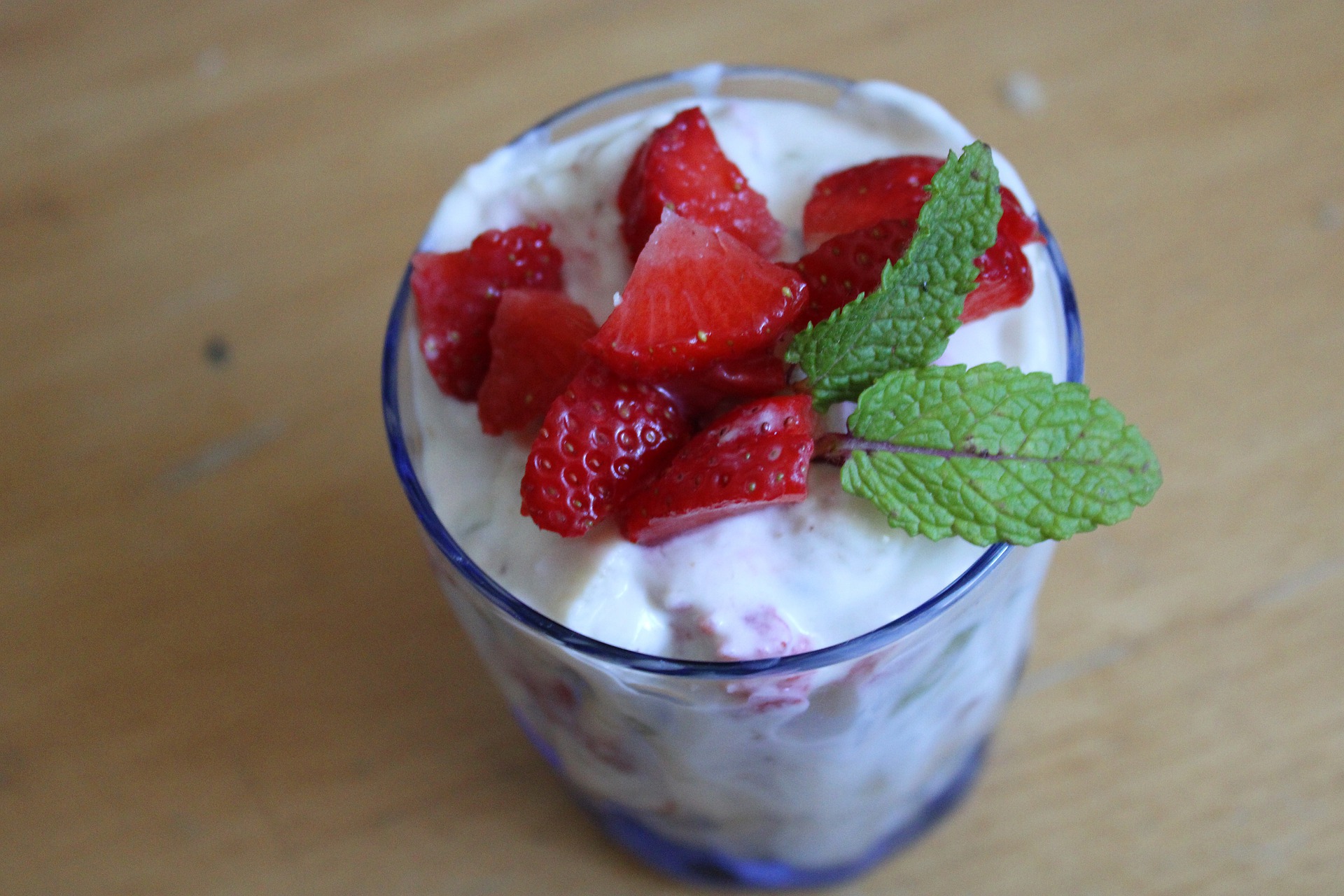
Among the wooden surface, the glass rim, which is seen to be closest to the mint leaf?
the glass rim

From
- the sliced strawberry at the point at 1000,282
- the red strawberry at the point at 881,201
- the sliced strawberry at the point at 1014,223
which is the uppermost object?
the red strawberry at the point at 881,201

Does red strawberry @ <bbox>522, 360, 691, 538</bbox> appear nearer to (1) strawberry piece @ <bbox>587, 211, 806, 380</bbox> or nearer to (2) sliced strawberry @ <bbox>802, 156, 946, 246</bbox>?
(1) strawberry piece @ <bbox>587, 211, 806, 380</bbox>

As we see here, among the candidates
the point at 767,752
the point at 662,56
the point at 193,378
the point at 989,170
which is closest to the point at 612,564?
the point at 767,752

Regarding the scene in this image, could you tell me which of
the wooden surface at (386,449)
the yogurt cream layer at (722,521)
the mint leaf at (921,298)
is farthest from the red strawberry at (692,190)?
the wooden surface at (386,449)

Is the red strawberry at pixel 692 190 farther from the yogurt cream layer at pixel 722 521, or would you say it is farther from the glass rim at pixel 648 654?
the glass rim at pixel 648 654

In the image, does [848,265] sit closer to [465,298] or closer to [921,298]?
[921,298]

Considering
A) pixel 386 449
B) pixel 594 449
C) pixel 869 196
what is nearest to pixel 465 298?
pixel 594 449
